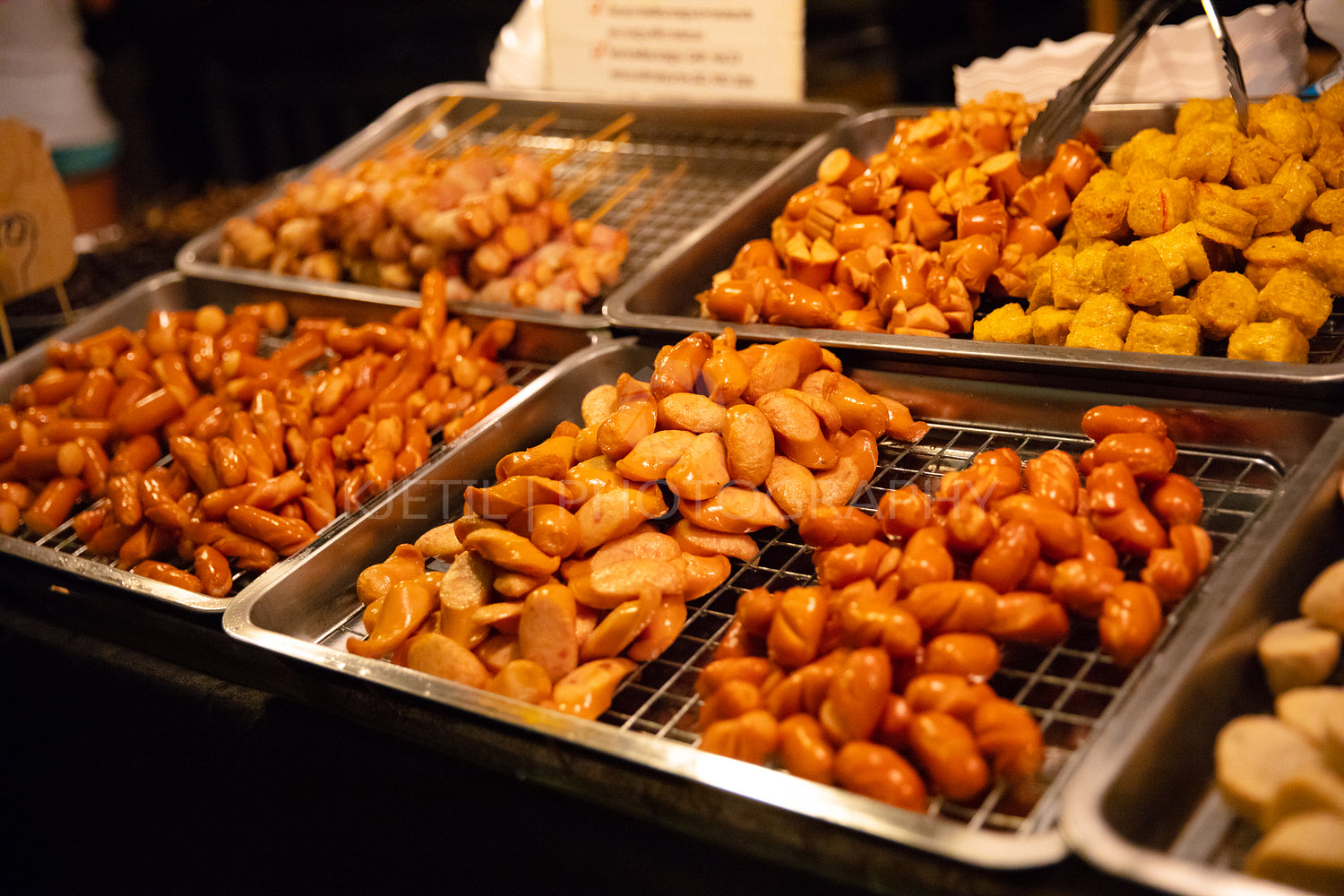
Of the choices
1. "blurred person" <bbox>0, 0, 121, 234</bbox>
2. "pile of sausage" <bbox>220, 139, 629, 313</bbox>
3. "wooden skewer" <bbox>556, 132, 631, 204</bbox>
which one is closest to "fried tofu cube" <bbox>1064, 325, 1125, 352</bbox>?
"pile of sausage" <bbox>220, 139, 629, 313</bbox>

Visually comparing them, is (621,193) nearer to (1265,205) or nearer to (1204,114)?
(1204,114)

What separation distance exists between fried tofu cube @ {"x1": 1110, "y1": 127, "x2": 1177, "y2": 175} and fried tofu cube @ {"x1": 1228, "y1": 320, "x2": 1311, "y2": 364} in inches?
16.9

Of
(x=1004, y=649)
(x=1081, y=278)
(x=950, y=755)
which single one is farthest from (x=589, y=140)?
(x=950, y=755)

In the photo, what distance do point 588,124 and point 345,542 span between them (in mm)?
1763

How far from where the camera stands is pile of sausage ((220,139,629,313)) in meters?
2.33

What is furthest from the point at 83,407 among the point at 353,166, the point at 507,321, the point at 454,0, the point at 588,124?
the point at 454,0

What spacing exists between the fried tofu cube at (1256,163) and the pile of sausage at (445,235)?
48.1 inches

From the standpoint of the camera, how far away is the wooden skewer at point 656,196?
2.62 metres

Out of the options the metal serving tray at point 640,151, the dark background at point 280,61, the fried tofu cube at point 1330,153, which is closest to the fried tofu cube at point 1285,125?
the fried tofu cube at point 1330,153

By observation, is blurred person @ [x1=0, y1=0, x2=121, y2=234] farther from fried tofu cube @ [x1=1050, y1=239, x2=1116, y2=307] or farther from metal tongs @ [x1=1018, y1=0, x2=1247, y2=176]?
fried tofu cube @ [x1=1050, y1=239, x2=1116, y2=307]

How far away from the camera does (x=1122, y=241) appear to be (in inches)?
69.2

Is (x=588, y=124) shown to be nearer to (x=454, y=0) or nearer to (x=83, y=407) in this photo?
(x=83, y=407)

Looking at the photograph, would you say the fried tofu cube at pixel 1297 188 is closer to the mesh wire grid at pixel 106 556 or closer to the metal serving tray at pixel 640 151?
the metal serving tray at pixel 640 151

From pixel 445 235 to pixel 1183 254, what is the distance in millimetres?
1511
